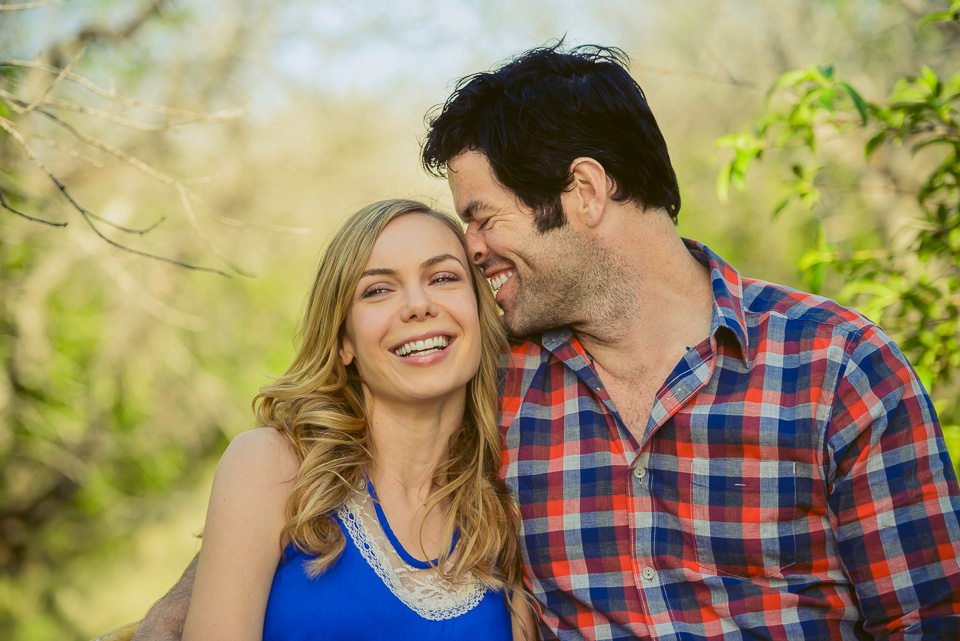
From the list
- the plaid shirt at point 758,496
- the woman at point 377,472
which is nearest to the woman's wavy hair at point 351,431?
the woman at point 377,472

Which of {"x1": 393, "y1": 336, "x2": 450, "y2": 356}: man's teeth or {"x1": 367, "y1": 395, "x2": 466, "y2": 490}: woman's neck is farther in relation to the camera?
{"x1": 367, "y1": 395, "x2": 466, "y2": 490}: woman's neck

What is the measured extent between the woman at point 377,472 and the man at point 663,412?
0.40 ft

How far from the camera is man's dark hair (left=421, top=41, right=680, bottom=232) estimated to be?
2.17 metres

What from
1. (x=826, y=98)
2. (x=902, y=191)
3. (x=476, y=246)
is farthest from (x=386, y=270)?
(x=902, y=191)

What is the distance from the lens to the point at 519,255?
2182 mm

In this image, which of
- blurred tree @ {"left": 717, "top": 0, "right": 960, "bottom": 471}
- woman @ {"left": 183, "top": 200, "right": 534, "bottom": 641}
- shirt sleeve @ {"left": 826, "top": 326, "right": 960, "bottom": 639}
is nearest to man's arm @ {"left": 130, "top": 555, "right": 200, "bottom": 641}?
woman @ {"left": 183, "top": 200, "right": 534, "bottom": 641}

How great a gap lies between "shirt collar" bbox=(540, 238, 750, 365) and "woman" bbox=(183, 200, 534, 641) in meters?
0.20

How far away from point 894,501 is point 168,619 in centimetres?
170

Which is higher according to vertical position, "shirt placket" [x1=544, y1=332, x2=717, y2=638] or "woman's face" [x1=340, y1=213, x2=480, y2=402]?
"woman's face" [x1=340, y1=213, x2=480, y2=402]

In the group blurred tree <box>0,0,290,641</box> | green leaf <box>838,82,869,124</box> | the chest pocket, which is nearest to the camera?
the chest pocket

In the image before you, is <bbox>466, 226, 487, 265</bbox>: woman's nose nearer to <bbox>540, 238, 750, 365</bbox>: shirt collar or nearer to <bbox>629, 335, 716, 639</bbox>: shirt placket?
<bbox>540, 238, 750, 365</bbox>: shirt collar

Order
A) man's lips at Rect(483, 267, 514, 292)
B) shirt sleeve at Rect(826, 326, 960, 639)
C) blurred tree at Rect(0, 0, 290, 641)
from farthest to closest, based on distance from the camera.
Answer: blurred tree at Rect(0, 0, 290, 641), man's lips at Rect(483, 267, 514, 292), shirt sleeve at Rect(826, 326, 960, 639)

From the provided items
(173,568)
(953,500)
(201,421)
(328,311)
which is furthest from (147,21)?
(953,500)

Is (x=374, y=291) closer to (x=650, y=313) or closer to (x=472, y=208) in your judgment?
Answer: (x=472, y=208)
